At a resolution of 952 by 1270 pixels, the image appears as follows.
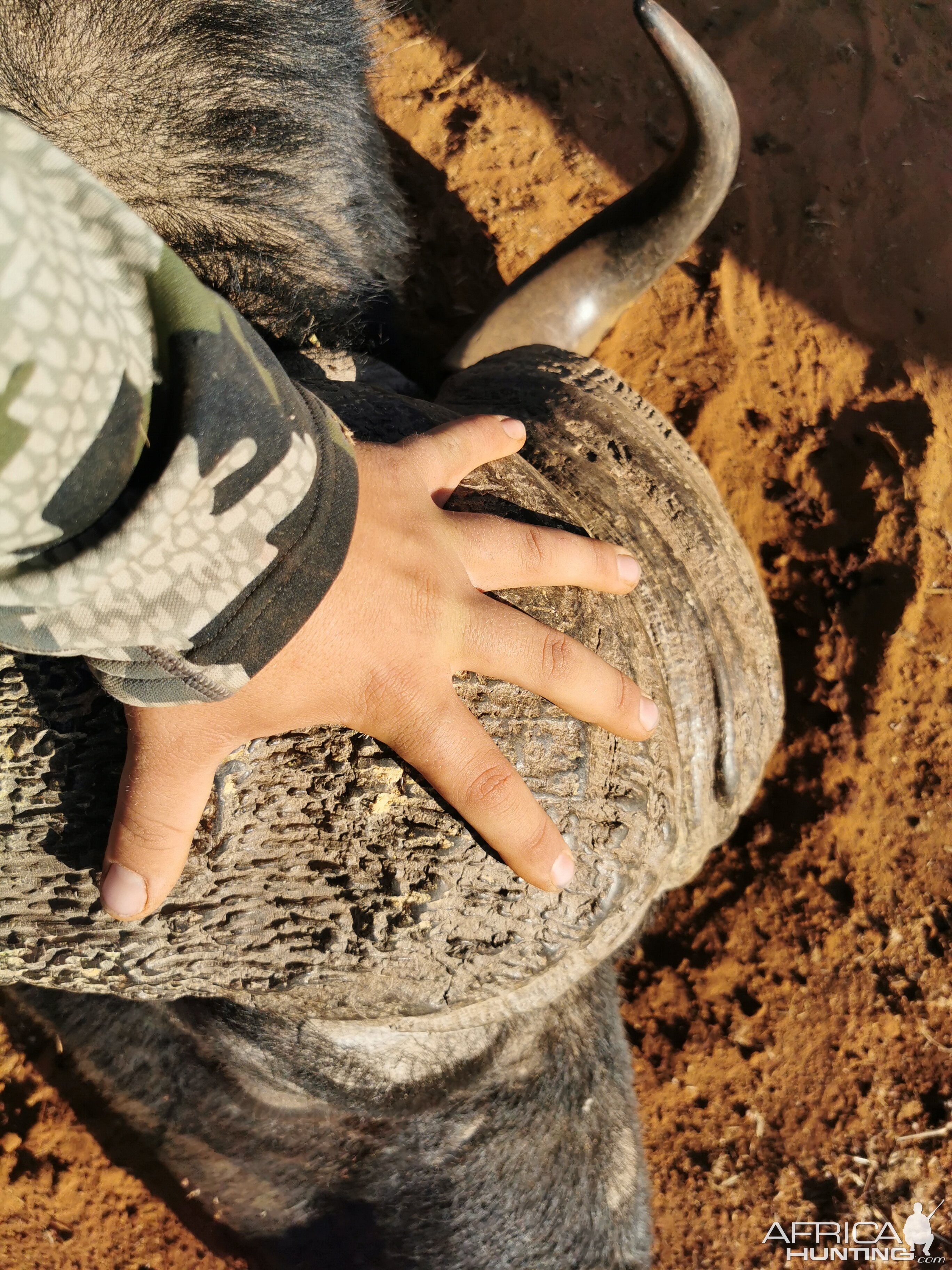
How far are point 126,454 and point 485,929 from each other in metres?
Answer: 0.83

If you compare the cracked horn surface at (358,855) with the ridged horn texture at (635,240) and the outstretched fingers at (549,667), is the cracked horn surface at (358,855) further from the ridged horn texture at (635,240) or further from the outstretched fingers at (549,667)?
the ridged horn texture at (635,240)

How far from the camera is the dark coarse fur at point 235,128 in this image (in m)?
1.30

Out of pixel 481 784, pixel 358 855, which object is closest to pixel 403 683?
pixel 481 784

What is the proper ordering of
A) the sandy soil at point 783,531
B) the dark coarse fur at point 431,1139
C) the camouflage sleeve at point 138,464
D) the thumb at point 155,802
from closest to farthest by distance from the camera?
the camouflage sleeve at point 138,464, the thumb at point 155,802, the dark coarse fur at point 431,1139, the sandy soil at point 783,531

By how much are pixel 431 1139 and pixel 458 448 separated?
1.35 m

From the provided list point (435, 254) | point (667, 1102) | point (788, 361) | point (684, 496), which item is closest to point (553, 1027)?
point (667, 1102)

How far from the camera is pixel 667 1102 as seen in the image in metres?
2.20

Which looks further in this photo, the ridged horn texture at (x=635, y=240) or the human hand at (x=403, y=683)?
the ridged horn texture at (x=635, y=240)

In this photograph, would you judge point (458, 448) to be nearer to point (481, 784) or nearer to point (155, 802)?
point (481, 784)

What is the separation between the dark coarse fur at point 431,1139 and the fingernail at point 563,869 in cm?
55

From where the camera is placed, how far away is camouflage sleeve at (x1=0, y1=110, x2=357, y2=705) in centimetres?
74

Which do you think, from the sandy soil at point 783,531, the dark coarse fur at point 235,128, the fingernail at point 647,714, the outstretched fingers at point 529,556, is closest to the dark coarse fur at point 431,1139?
the sandy soil at point 783,531

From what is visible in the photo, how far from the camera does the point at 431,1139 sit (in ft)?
5.49

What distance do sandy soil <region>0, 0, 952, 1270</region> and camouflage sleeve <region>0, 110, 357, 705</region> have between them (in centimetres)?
183
